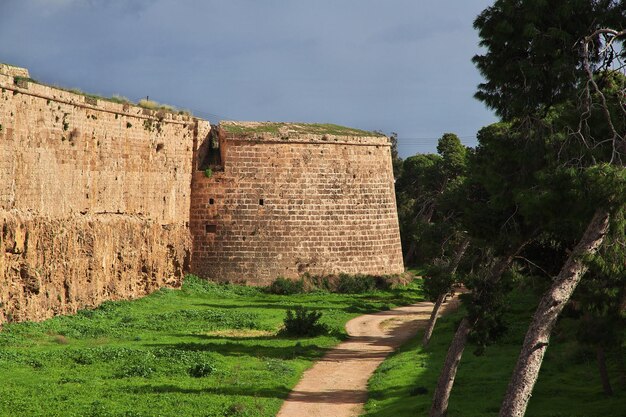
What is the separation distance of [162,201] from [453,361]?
63.3 ft

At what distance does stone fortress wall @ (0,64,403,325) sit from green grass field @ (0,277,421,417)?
1.46 meters

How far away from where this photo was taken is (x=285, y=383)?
63.0ft

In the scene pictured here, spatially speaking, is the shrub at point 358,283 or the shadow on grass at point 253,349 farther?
the shrub at point 358,283

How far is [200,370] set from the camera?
19328 mm

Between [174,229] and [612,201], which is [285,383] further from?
[174,229]

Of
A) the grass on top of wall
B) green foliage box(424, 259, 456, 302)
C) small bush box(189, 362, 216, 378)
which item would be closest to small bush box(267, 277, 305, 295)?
the grass on top of wall

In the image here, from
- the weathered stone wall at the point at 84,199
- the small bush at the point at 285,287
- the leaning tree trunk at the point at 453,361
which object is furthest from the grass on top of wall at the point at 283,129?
the leaning tree trunk at the point at 453,361

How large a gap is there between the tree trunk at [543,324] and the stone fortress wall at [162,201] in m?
14.5

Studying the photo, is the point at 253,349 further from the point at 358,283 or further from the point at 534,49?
the point at 358,283

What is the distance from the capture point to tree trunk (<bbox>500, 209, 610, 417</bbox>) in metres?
12.4

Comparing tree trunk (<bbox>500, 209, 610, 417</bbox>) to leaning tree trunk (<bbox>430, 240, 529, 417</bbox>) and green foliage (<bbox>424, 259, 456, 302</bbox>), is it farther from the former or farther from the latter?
green foliage (<bbox>424, 259, 456, 302</bbox>)

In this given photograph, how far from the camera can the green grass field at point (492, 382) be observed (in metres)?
16.5

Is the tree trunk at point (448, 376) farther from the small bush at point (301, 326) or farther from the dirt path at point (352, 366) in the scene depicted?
the small bush at point (301, 326)

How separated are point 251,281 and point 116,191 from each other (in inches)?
323
